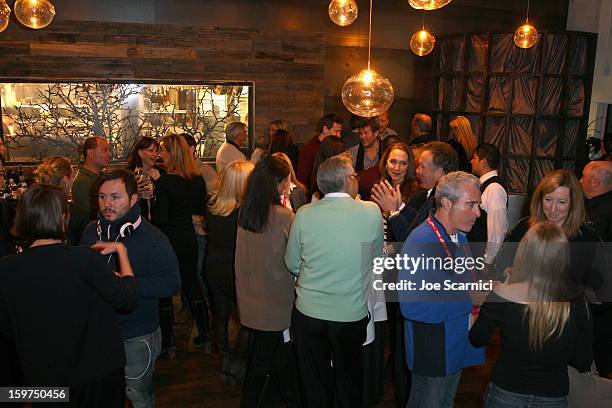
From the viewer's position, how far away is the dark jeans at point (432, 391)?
2.57 metres

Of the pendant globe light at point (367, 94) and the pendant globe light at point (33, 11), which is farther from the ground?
the pendant globe light at point (33, 11)

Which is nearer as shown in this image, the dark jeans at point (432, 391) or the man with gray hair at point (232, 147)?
the dark jeans at point (432, 391)

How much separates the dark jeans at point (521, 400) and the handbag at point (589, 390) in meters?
0.34

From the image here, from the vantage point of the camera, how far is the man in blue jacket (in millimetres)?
2678

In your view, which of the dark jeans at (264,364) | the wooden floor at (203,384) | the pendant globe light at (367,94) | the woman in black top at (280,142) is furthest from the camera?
the woman in black top at (280,142)

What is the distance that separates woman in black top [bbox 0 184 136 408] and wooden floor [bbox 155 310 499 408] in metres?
1.43

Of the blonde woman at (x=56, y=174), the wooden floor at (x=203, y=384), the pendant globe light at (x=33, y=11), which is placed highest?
the pendant globe light at (x=33, y=11)

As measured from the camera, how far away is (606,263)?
10.2 ft

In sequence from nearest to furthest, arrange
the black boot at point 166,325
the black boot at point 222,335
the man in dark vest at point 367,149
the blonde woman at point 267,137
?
the black boot at point 222,335, the black boot at point 166,325, the man in dark vest at point 367,149, the blonde woman at point 267,137

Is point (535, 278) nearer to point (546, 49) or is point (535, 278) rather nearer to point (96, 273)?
point (96, 273)

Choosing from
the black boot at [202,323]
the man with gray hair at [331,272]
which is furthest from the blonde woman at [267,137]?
the man with gray hair at [331,272]

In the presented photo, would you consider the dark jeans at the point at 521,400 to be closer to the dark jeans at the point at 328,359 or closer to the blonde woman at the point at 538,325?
the blonde woman at the point at 538,325

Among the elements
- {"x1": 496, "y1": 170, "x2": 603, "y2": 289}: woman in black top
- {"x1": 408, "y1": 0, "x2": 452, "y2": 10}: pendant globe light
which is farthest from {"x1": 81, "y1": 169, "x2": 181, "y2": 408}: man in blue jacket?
{"x1": 408, "y1": 0, "x2": 452, "y2": 10}: pendant globe light

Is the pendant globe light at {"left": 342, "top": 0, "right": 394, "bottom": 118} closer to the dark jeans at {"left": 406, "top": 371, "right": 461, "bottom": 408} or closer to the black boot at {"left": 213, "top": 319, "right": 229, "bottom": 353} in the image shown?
the black boot at {"left": 213, "top": 319, "right": 229, "bottom": 353}
